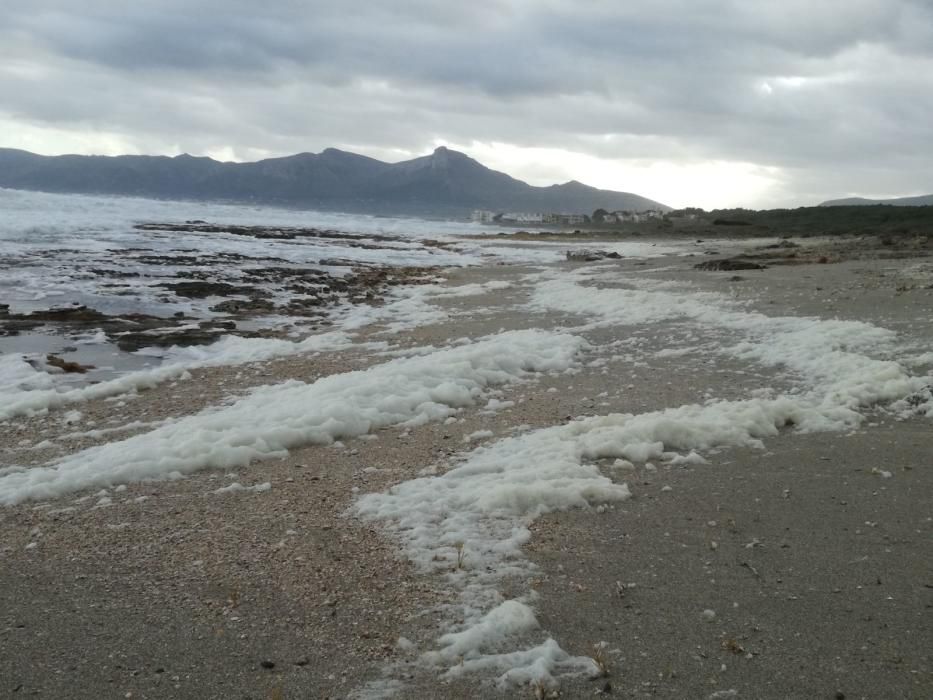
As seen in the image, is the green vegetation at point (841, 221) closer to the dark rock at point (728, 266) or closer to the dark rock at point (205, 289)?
the dark rock at point (728, 266)

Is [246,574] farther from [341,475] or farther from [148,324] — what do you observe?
[148,324]

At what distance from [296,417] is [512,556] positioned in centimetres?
321

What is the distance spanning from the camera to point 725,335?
33.2 ft

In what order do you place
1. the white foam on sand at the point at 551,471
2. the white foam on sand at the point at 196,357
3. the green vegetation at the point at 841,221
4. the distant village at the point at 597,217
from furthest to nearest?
the distant village at the point at 597,217
the green vegetation at the point at 841,221
the white foam on sand at the point at 196,357
the white foam on sand at the point at 551,471

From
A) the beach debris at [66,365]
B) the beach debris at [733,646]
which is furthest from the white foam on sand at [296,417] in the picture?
the beach debris at [733,646]

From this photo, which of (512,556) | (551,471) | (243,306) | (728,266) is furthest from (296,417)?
(728,266)

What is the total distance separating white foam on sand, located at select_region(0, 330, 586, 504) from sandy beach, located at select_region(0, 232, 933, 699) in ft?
0.33

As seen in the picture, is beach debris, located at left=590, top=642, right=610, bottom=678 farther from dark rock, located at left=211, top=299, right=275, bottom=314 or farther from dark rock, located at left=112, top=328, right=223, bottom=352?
dark rock, located at left=211, top=299, right=275, bottom=314

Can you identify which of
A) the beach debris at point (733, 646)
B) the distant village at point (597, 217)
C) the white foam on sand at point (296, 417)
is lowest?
the white foam on sand at point (296, 417)

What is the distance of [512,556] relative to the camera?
13.7 feet

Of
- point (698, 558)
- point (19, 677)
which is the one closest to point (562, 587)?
point (698, 558)

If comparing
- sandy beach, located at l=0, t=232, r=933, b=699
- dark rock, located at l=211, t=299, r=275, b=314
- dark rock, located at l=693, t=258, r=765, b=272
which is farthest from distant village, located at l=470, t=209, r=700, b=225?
sandy beach, located at l=0, t=232, r=933, b=699

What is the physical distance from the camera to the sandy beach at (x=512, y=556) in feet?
10.3

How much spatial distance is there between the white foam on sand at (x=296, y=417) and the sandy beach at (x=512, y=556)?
10 centimetres
